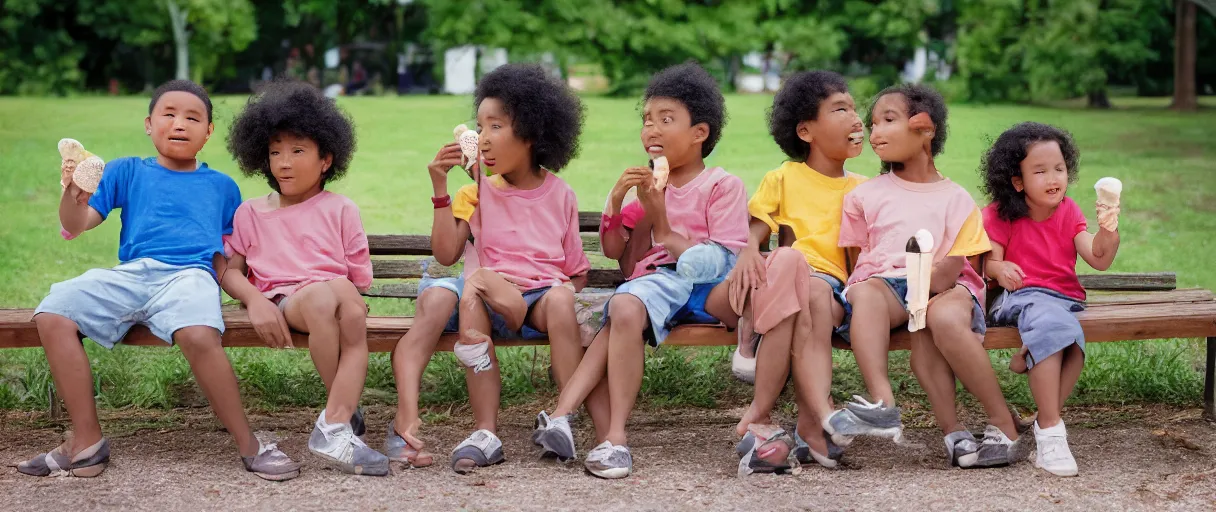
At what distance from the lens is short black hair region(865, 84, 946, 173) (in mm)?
3859

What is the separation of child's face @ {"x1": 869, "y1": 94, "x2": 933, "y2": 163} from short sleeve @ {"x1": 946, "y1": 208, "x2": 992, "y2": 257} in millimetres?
262

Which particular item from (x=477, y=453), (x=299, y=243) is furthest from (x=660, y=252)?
(x=299, y=243)

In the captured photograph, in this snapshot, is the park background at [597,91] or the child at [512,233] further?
the park background at [597,91]

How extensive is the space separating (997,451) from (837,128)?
1.08 meters

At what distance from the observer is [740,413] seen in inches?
175

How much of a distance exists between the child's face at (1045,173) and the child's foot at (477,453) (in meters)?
1.78

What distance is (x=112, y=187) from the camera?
385 cm

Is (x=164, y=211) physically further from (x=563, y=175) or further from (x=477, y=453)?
(x=563, y=175)

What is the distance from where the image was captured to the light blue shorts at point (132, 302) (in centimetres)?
355

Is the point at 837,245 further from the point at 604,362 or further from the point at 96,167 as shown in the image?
the point at 96,167

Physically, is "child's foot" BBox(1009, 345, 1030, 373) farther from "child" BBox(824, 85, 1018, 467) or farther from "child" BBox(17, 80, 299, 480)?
"child" BBox(17, 80, 299, 480)

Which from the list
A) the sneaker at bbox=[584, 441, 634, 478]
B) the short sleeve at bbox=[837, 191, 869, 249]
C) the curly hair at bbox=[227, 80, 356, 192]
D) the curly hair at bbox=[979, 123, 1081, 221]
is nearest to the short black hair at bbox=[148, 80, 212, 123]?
the curly hair at bbox=[227, 80, 356, 192]

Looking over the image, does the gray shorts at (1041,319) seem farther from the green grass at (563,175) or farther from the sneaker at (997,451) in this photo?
the green grass at (563,175)

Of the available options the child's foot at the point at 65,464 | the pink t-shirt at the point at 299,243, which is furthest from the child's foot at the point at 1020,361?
the child's foot at the point at 65,464
